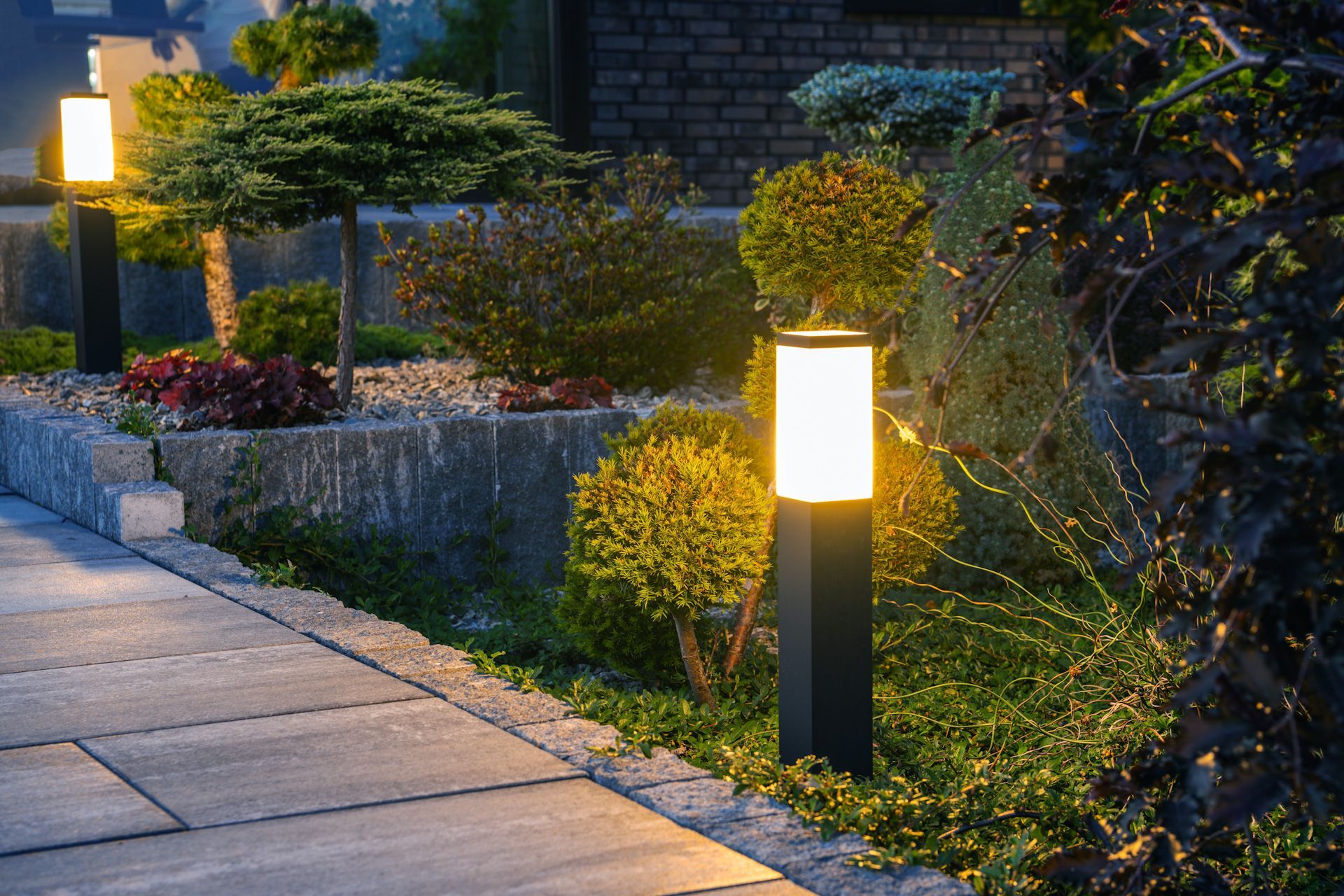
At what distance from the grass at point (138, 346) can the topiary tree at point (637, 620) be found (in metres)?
5.04

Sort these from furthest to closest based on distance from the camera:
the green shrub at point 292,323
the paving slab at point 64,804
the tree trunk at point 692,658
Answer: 1. the green shrub at point 292,323
2. the tree trunk at point 692,658
3. the paving slab at point 64,804

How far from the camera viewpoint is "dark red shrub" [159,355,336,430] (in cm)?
814

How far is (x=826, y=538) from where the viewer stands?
4078 mm

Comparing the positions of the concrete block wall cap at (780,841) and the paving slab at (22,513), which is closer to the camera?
the concrete block wall cap at (780,841)

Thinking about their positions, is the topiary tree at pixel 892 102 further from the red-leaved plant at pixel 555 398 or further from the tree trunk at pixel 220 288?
the red-leaved plant at pixel 555 398

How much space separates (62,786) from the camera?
12.8ft

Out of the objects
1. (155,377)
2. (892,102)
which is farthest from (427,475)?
(892,102)

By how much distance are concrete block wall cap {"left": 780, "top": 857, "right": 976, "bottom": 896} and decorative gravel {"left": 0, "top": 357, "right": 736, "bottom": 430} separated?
550 cm

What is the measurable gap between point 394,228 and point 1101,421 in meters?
5.90

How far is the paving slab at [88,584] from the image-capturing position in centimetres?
603

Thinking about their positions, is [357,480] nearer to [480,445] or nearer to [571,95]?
[480,445]

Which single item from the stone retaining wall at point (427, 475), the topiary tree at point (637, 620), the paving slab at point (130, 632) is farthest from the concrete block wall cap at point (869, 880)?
the stone retaining wall at point (427, 475)

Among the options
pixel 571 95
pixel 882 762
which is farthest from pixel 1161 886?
pixel 571 95

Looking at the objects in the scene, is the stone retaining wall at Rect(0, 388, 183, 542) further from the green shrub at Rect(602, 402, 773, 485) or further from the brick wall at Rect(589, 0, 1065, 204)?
the brick wall at Rect(589, 0, 1065, 204)
